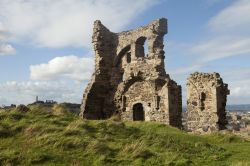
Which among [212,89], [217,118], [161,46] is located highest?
[161,46]

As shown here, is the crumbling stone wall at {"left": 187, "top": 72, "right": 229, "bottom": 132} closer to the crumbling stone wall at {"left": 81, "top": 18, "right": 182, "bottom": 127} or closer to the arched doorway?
the crumbling stone wall at {"left": 81, "top": 18, "right": 182, "bottom": 127}

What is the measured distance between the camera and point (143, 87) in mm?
26391

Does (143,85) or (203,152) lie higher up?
(143,85)

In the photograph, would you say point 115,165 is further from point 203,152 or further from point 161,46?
point 161,46

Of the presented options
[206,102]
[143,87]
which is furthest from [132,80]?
[206,102]

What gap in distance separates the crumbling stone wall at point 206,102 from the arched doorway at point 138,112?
382 centimetres

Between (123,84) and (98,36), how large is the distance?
12.8 ft

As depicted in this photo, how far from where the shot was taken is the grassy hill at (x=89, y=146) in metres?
11.0

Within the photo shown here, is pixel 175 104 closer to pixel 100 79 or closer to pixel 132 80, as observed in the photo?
pixel 132 80

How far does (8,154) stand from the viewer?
10.8 meters

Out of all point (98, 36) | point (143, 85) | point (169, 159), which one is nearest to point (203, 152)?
point (169, 159)

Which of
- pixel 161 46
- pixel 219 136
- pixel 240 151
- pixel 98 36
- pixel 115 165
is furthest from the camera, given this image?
pixel 98 36

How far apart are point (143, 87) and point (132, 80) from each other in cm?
121

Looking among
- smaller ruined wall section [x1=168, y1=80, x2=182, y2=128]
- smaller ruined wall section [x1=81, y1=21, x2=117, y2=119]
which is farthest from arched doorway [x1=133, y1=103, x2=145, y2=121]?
smaller ruined wall section [x1=168, y1=80, x2=182, y2=128]
